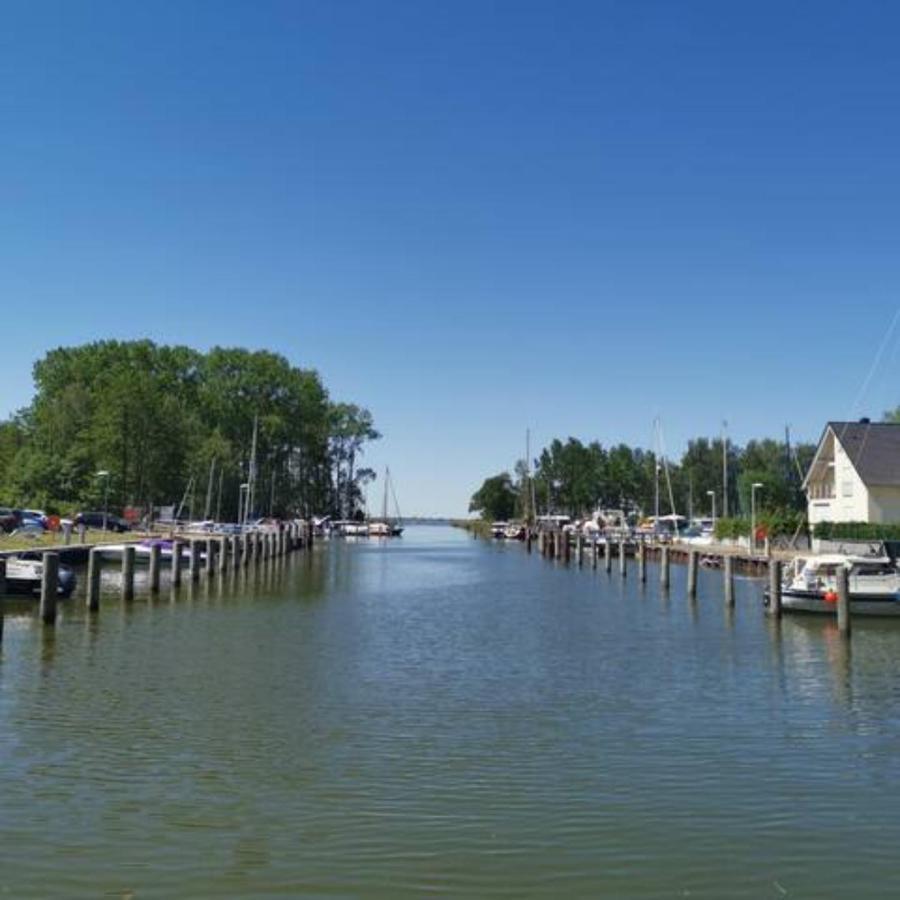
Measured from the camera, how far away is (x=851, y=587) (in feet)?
126

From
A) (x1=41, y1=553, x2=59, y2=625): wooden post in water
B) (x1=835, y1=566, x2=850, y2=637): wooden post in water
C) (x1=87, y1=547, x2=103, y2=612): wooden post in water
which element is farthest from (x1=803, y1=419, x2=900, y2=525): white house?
(x1=41, y1=553, x2=59, y2=625): wooden post in water

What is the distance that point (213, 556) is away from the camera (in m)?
57.3

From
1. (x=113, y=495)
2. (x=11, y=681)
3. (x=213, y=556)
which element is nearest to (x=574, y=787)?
(x=11, y=681)

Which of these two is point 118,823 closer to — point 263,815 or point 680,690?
point 263,815

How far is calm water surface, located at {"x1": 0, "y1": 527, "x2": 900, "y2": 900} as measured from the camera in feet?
36.8

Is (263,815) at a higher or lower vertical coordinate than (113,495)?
lower

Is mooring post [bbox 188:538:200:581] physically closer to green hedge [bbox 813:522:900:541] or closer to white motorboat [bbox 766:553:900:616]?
white motorboat [bbox 766:553:900:616]

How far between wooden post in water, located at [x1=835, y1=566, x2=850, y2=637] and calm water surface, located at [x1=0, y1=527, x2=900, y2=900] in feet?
4.95

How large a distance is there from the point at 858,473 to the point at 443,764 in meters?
60.1

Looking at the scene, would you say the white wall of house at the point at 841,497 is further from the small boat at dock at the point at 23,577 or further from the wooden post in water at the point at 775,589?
the small boat at dock at the point at 23,577

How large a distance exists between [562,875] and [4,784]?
25.3ft

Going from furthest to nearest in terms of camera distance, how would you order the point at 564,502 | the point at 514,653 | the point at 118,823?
the point at 564,502 < the point at 514,653 < the point at 118,823

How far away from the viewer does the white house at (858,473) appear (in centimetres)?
6975


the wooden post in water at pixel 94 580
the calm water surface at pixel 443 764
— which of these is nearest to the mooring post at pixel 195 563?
the wooden post in water at pixel 94 580
